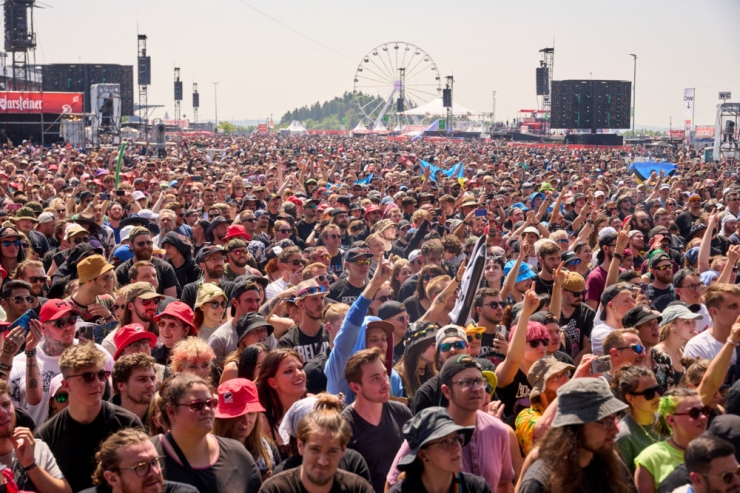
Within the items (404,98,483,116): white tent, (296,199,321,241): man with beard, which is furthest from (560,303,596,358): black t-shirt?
(404,98,483,116): white tent

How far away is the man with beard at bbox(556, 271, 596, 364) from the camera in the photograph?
23.1 feet

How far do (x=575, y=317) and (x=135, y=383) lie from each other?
3716 mm

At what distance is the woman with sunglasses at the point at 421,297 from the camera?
764 cm

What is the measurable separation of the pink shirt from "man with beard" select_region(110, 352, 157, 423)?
4.42ft

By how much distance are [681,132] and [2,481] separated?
250ft

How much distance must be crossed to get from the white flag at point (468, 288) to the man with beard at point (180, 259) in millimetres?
2945

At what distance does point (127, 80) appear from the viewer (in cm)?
6281

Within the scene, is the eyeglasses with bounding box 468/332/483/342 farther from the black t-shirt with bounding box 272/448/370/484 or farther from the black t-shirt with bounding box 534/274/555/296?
the black t-shirt with bounding box 534/274/555/296

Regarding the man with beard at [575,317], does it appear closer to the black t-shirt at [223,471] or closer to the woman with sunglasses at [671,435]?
the woman with sunglasses at [671,435]

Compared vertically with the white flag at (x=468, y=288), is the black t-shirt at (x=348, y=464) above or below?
below

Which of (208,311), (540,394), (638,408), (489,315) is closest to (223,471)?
(540,394)

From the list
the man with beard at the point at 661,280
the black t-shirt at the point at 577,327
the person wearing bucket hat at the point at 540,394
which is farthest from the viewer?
the man with beard at the point at 661,280

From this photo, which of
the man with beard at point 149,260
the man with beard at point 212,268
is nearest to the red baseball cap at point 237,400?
the man with beard at point 212,268

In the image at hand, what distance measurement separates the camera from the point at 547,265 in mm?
7902
